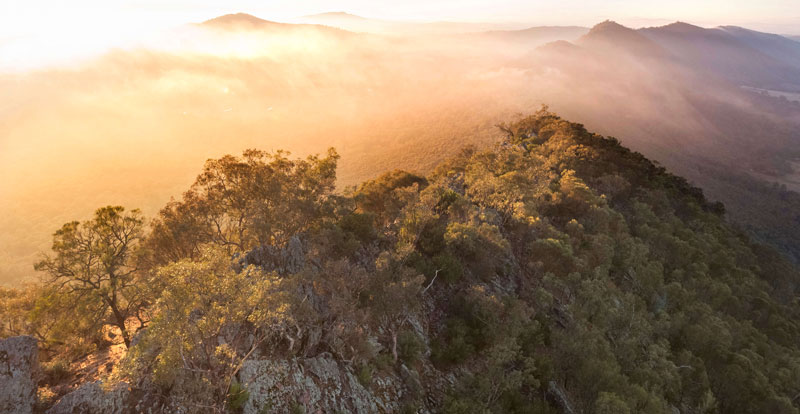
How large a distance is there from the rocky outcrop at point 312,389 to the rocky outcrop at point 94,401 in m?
5.18

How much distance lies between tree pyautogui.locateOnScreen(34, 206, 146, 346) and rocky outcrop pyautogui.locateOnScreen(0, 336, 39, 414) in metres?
7.29

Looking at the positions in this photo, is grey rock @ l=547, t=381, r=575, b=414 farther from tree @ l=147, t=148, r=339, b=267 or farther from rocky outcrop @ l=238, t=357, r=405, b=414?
tree @ l=147, t=148, r=339, b=267

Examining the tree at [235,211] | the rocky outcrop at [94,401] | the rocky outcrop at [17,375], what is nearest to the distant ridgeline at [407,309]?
the tree at [235,211]

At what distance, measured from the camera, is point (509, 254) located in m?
43.4

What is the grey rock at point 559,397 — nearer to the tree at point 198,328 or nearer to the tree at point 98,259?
the tree at point 198,328

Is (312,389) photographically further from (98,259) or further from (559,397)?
(559,397)

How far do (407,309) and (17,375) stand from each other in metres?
21.0

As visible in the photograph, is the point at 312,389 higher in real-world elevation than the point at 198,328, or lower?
lower

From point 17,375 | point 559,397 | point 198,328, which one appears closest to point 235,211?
point 17,375

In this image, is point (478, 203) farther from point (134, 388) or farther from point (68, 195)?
point (68, 195)

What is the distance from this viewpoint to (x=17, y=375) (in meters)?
16.8

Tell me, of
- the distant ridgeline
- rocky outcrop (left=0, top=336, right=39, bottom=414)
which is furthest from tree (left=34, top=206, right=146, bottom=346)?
rocky outcrop (left=0, top=336, right=39, bottom=414)

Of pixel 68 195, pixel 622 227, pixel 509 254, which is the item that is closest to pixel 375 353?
pixel 509 254

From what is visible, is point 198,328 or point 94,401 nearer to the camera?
point 198,328
